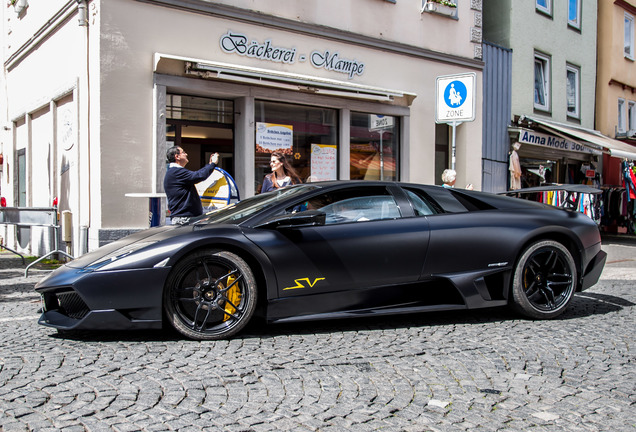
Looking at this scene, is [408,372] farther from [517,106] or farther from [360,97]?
[517,106]

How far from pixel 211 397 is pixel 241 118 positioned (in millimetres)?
7971

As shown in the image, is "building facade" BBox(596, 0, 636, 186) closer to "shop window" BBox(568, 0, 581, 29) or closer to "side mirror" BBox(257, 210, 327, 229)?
"shop window" BBox(568, 0, 581, 29)

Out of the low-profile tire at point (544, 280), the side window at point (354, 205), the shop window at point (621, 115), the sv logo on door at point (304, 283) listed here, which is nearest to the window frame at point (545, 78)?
the shop window at point (621, 115)

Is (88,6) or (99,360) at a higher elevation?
(88,6)

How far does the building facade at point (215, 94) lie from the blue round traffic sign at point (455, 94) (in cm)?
317

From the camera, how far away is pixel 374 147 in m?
13.0

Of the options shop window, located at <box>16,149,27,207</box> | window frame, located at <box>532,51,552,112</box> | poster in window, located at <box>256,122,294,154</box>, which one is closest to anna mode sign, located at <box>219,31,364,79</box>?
poster in window, located at <box>256,122,294,154</box>

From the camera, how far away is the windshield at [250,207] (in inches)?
192

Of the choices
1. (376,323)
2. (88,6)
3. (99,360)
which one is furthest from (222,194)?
(99,360)

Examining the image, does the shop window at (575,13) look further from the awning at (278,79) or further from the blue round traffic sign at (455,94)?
the blue round traffic sign at (455,94)

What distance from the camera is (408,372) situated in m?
3.75

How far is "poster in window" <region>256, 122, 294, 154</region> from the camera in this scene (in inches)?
436

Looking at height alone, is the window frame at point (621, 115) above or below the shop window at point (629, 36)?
below

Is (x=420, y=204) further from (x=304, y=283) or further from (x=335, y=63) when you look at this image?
(x=335, y=63)
